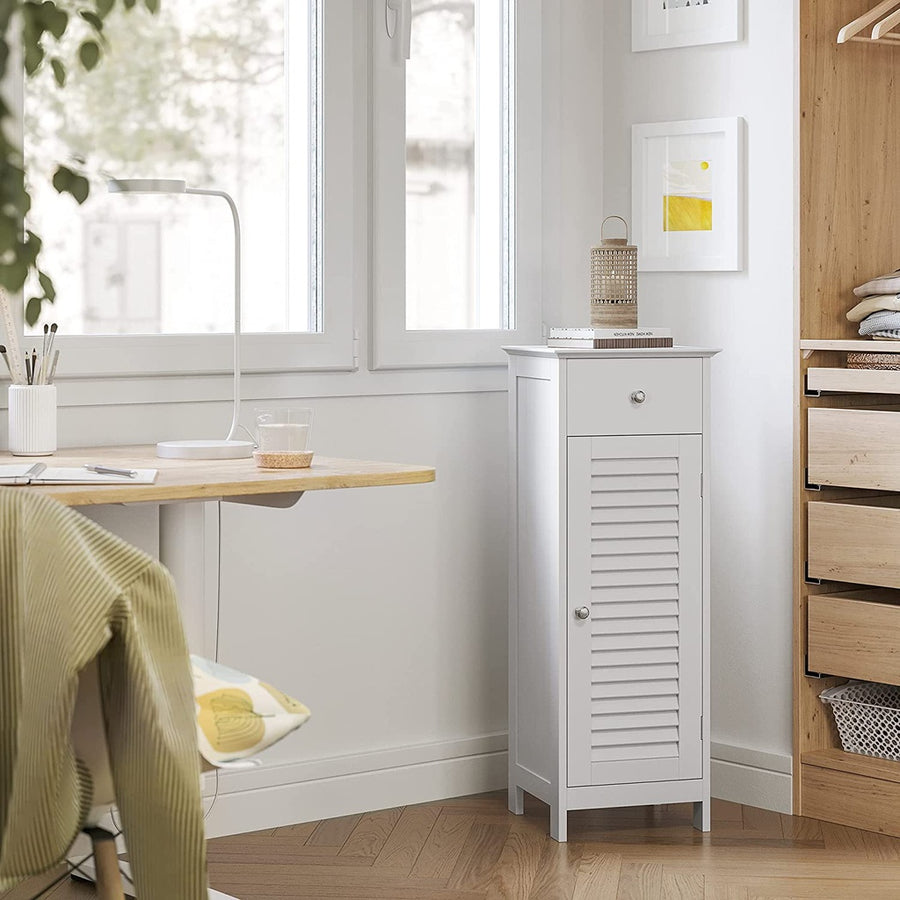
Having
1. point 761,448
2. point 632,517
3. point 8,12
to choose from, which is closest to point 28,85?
point 632,517

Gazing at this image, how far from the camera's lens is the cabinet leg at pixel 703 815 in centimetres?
315

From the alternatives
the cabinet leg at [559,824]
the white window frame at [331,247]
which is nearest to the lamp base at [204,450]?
the white window frame at [331,247]

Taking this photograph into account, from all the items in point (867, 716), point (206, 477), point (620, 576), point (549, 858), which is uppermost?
point (206, 477)

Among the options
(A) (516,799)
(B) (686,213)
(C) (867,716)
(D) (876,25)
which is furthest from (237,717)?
(D) (876,25)

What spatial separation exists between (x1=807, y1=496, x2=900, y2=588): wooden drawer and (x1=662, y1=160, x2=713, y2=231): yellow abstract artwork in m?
0.73

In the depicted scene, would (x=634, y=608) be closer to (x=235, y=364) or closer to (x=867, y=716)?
(x=867, y=716)

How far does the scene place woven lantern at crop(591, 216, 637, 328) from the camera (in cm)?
320

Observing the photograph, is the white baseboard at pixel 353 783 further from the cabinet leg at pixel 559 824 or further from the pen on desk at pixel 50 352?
the pen on desk at pixel 50 352

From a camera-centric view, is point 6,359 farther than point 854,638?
No

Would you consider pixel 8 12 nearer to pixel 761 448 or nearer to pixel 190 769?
pixel 190 769

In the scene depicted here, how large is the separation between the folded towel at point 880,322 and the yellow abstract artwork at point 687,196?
0.45 meters

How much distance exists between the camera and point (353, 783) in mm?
3291

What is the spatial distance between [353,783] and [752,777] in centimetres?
91

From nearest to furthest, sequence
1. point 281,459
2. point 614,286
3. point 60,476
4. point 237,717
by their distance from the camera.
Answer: point 237,717, point 60,476, point 281,459, point 614,286
